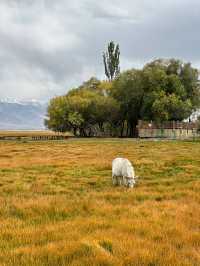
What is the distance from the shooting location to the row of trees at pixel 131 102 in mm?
79062

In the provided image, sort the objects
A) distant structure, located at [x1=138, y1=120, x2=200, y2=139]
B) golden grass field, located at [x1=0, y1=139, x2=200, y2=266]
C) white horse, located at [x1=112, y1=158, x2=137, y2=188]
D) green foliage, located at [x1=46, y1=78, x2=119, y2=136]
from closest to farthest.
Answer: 1. golden grass field, located at [x1=0, y1=139, x2=200, y2=266]
2. white horse, located at [x1=112, y1=158, x2=137, y2=188]
3. distant structure, located at [x1=138, y1=120, x2=200, y2=139]
4. green foliage, located at [x1=46, y1=78, x2=119, y2=136]

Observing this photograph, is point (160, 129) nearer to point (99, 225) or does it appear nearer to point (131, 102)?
point (131, 102)

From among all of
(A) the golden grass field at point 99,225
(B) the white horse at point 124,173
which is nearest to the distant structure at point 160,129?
(A) the golden grass field at point 99,225

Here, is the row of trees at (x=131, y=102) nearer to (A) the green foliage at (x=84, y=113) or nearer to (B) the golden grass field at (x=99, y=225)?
(A) the green foliage at (x=84, y=113)

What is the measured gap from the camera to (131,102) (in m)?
86.9

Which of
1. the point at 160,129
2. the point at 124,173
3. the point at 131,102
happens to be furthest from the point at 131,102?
the point at 124,173

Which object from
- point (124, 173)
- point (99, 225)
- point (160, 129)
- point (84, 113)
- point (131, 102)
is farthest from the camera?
point (84, 113)

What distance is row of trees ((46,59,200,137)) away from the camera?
7906 centimetres

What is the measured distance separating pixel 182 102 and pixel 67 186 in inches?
2538

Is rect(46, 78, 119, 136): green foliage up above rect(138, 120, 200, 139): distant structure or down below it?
above

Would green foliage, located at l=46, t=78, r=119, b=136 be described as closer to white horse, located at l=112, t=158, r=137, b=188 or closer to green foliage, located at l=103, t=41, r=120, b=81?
green foliage, located at l=103, t=41, r=120, b=81

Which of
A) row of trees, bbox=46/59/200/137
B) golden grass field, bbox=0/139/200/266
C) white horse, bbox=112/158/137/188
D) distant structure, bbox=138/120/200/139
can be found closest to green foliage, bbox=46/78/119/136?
row of trees, bbox=46/59/200/137

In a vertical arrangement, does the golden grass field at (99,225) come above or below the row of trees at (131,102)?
below

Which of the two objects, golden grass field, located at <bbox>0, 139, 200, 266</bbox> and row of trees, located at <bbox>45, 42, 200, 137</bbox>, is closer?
golden grass field, located at <bbox>0, 139, 200, 266</bbox>
